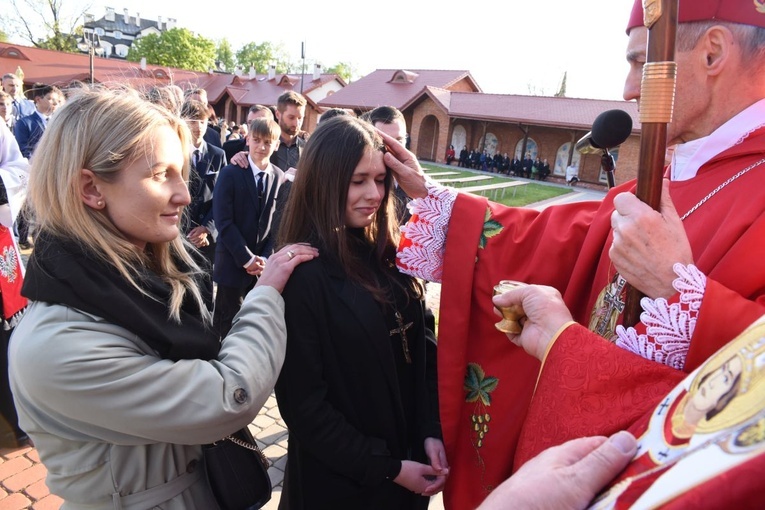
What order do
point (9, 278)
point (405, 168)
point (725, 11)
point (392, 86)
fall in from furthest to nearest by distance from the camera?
point (392, 86)
point (9, 278)
point (405, 168)
point (725, 11)

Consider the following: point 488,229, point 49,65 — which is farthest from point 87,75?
point 488,229

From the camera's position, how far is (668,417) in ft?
2.18

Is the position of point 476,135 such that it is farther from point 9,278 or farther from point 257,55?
point 257,55

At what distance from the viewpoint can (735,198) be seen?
116 cm

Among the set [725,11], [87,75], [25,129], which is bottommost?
[25,129]

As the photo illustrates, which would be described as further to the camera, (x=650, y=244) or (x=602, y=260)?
(x=602, y=260)

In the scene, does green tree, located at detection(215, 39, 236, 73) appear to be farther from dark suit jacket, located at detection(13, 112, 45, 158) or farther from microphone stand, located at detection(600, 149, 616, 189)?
microphone stand, located at detection(600, 149, 616, 189)

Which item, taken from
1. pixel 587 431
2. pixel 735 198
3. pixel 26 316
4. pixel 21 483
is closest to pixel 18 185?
pixel 21 483

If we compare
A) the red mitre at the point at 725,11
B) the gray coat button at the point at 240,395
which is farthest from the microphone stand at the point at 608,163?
the gray coat button at the point at 240,395

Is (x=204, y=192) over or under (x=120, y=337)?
under

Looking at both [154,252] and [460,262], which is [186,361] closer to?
[154,252]

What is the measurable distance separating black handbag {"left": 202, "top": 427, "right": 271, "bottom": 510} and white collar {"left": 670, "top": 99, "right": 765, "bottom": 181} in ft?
4.95

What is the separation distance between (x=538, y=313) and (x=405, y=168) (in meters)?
0.97

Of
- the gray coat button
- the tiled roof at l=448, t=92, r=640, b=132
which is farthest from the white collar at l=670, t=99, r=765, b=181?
the tiled roof at l=448, t=92, r=640, b=132
